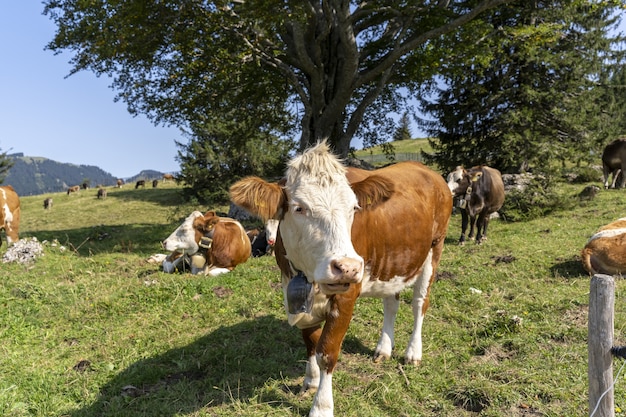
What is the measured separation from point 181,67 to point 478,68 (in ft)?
35.5

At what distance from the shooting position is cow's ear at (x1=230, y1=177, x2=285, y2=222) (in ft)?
10.5

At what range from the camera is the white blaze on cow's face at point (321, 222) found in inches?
113

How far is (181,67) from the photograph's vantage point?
45.1ft

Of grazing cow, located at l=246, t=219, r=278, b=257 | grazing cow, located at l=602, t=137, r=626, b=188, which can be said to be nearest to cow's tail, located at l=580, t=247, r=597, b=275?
grazing cow, located at l=246, t=219, r=278, b=257

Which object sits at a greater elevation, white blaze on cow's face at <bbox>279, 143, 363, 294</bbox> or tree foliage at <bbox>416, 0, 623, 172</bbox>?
tree foliage at <bbox>416, 0, 623, 172</bbox>

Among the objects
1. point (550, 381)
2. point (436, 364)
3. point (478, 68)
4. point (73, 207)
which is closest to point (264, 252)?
point (436, 364)

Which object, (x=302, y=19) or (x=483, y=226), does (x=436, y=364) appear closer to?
(x=483, y=226)

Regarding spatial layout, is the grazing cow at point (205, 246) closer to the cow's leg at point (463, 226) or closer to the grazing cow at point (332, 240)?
the grazing cow at point (332, 240)

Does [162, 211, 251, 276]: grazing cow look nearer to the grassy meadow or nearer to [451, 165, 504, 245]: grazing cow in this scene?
the grassy meadow

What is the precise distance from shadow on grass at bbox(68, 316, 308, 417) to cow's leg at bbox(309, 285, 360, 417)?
0.42m

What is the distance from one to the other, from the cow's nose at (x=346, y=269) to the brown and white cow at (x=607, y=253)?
5649mm

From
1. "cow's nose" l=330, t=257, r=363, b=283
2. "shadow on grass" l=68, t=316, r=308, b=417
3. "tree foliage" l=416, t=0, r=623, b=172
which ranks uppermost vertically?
"tree foliage" l=416, t=0, r=623, b=172

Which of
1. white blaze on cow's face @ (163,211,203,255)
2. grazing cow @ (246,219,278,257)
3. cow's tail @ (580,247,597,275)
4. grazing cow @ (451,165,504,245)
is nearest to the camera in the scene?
cow's tail @ (580,247,597,275)

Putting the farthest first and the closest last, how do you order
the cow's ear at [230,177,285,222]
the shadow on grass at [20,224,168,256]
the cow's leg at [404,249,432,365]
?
the shadow on grass at [20,224,168,256]
the cow's leg at [404,249,432,365]
the cow's ear at [230,177,285,222]
